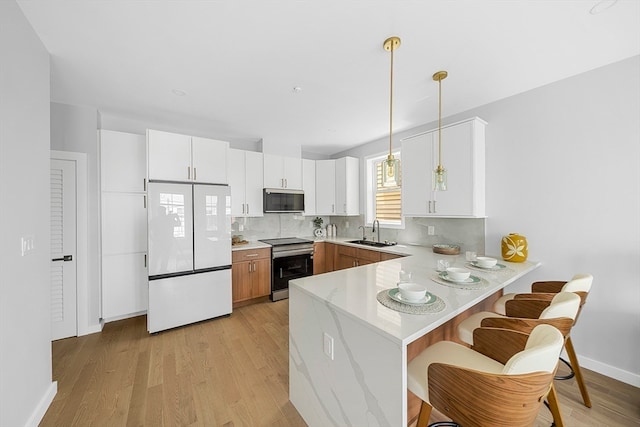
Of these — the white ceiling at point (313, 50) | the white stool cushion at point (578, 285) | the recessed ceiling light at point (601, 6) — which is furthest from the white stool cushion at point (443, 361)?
the recessed ceiling light at point (601, 6)

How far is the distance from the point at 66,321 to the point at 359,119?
420cm

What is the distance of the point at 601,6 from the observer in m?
1.38

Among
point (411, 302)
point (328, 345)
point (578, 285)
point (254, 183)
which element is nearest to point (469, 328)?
point (411, 302)

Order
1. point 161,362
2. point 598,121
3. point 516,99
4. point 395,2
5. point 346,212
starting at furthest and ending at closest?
point 346,212 < point 516,99 < point 161,362 < point 598,121 < point 395,2

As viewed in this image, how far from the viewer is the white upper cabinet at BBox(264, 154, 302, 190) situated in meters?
3.97

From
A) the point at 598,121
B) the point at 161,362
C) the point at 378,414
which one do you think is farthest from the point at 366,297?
the point at 598,121

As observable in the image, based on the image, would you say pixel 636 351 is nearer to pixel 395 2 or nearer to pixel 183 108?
pixel 395 2

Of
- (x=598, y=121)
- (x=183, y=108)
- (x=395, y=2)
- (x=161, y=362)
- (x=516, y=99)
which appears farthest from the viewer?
(x=183, y=108)

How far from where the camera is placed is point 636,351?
1869 millimetres

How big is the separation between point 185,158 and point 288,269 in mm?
2166

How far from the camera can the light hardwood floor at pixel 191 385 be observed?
1.60 meters

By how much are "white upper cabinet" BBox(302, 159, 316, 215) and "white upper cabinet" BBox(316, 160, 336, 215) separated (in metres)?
0.08

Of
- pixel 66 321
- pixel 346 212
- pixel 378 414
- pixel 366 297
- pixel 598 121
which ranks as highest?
pixel 598 121

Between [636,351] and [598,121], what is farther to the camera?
[598,121]
